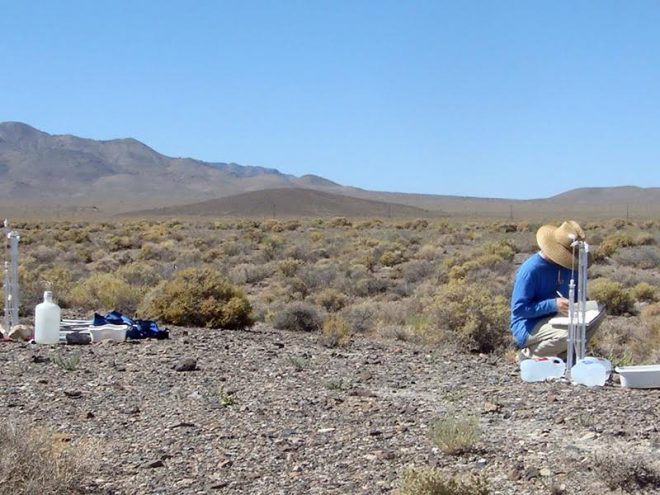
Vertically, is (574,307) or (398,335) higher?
(574,307)

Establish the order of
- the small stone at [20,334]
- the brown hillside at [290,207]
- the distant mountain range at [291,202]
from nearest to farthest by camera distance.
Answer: the small stone at [20,334] < the brown hillside at [290,207] < the distant mountain range at [291,202]

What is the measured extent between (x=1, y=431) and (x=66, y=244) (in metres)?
35.9

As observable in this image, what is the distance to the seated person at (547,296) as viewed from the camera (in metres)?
9.85

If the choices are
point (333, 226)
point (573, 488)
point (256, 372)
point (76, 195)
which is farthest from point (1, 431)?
point (76, 195)

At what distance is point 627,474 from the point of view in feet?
19.0

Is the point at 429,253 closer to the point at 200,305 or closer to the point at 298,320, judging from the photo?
the point at 298,320

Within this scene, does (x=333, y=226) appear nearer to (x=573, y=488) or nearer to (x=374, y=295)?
(x=374, y=295)

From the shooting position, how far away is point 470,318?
13.0m

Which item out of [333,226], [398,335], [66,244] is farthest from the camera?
[333,226]

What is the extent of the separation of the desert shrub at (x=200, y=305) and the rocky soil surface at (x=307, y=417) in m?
2.61

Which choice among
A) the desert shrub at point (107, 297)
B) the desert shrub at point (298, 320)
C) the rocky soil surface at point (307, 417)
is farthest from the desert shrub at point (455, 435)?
the desert shrub at point (107, 297)

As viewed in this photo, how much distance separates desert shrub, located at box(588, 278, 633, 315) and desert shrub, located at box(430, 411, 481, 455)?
39.9ft

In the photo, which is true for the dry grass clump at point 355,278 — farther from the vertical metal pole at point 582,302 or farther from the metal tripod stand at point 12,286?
the vertical metal pole at point 582,302

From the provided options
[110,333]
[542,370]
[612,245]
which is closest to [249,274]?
[110,333]
